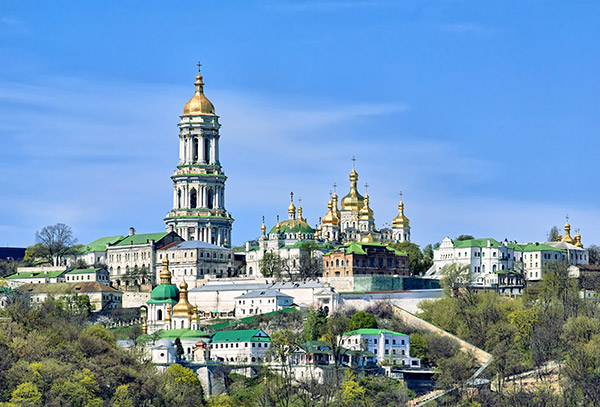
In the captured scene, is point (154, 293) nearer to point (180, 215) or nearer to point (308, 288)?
point (308, 288)

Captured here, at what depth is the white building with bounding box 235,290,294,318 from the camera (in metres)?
106

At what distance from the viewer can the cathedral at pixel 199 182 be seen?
421ft

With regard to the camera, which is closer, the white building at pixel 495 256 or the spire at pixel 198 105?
the white building at pixel 495 256

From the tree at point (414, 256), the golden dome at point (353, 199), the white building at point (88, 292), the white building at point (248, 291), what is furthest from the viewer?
the golden dome at point (353, 199)

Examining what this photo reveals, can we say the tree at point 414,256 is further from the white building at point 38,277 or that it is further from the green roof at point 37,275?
the green roof at point 37,275

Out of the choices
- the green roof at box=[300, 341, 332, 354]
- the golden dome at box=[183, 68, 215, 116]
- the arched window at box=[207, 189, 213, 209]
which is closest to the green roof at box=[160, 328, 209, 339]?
the green roof at box=[300, 341, 332, 354]

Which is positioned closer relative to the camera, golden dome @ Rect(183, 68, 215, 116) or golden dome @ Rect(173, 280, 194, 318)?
golden dome @ Rect(173, 280, 194, 318)

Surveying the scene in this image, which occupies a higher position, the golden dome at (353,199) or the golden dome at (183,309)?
the golden dome at (353,199)

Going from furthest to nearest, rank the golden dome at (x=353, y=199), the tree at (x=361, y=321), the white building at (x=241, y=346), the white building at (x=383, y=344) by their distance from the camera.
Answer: the golden dome at (x=353, y=199)
the tree at (x=361, y=321)
the white building at (x=383, y=344)
the white building at (x=241, y=346)

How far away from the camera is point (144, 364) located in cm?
8781

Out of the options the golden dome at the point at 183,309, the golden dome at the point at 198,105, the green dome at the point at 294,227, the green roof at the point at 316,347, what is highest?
the golden dome at the point at 198,105

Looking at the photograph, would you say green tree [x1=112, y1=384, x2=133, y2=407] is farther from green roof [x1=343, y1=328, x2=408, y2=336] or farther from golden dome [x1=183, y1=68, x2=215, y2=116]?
golden dome [x1=183, y1=68, x2=215, y2=116]

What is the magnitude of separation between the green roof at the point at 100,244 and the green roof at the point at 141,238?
3.41ft

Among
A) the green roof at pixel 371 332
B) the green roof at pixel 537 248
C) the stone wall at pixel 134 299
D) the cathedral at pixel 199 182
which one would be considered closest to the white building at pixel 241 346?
the green roof at pixel 371 332
